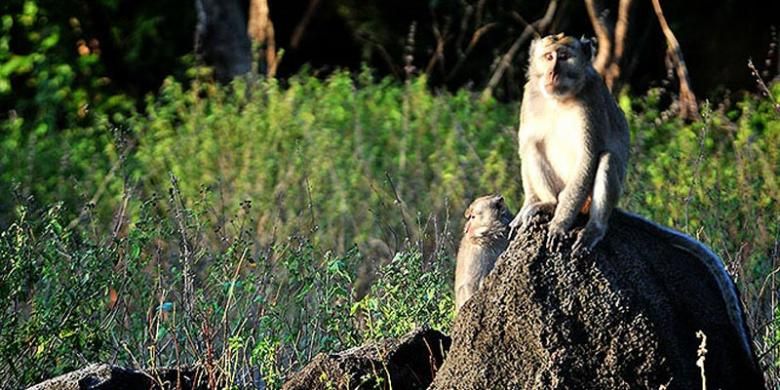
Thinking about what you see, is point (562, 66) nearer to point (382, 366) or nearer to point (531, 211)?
point (531, 211)

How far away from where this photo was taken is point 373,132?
14922 millimetres

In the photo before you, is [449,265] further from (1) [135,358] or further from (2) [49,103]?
(2) [49,103]

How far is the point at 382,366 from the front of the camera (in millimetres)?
7148

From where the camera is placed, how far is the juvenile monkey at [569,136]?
22.5 feet

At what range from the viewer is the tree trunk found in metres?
17.7

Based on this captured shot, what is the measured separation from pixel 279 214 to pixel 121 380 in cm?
→ 371

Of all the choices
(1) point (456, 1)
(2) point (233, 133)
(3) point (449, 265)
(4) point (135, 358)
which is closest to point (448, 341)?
(4) point (135, 358)

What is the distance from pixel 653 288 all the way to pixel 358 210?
6.56 metres

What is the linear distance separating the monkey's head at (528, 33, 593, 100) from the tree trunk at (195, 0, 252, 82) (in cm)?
1075

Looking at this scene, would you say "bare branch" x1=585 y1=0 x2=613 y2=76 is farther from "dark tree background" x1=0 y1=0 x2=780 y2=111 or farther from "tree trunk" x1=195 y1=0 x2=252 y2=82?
"tree trunk" x1=195 y1=0 x2=252 y2=82

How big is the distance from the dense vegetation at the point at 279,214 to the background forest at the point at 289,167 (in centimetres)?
3

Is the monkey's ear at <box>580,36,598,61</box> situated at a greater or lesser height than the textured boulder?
greater

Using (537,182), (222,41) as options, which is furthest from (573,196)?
(222,41)

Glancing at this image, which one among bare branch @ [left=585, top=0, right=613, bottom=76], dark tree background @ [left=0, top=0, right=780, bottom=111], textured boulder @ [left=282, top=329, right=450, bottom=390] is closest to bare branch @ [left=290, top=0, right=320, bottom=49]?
dark tree background @ [left=0, top=0, right=780, bottom=111]
